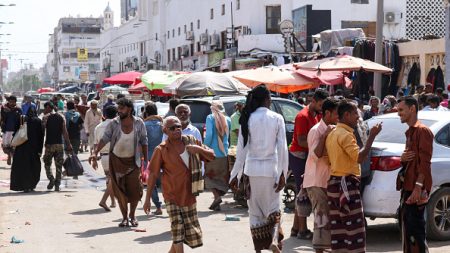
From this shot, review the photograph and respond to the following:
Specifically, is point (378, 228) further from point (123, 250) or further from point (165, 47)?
point (165, 47)

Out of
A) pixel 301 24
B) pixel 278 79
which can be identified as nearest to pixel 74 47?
pixel 301 24

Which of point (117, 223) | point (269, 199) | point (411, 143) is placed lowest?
point (117, 223)

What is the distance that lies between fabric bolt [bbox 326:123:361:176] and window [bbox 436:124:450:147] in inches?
85.4

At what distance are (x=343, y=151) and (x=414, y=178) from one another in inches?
30.4

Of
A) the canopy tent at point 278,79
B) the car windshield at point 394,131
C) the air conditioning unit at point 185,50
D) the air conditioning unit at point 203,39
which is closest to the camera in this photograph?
the car windshield at point 394,131

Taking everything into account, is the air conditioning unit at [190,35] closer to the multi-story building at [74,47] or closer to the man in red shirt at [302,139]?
the man in red shirt at [302,139]

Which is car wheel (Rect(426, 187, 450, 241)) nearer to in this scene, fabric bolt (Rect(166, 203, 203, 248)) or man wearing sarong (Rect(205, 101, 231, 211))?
fabric bolt (Rect(166, 203, 203, 248))

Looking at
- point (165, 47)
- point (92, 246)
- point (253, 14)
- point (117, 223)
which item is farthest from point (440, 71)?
point (165, 47)

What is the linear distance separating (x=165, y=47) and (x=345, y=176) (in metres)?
67.0

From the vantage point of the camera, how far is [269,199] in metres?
8.19

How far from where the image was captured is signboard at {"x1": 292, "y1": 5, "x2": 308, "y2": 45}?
39250mm

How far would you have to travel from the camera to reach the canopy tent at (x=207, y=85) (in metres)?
20.5

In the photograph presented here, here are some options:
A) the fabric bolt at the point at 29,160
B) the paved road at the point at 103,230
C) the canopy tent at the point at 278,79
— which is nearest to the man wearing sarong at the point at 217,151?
the paved road at the point at 103,230

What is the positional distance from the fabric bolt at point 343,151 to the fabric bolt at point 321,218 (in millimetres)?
717
